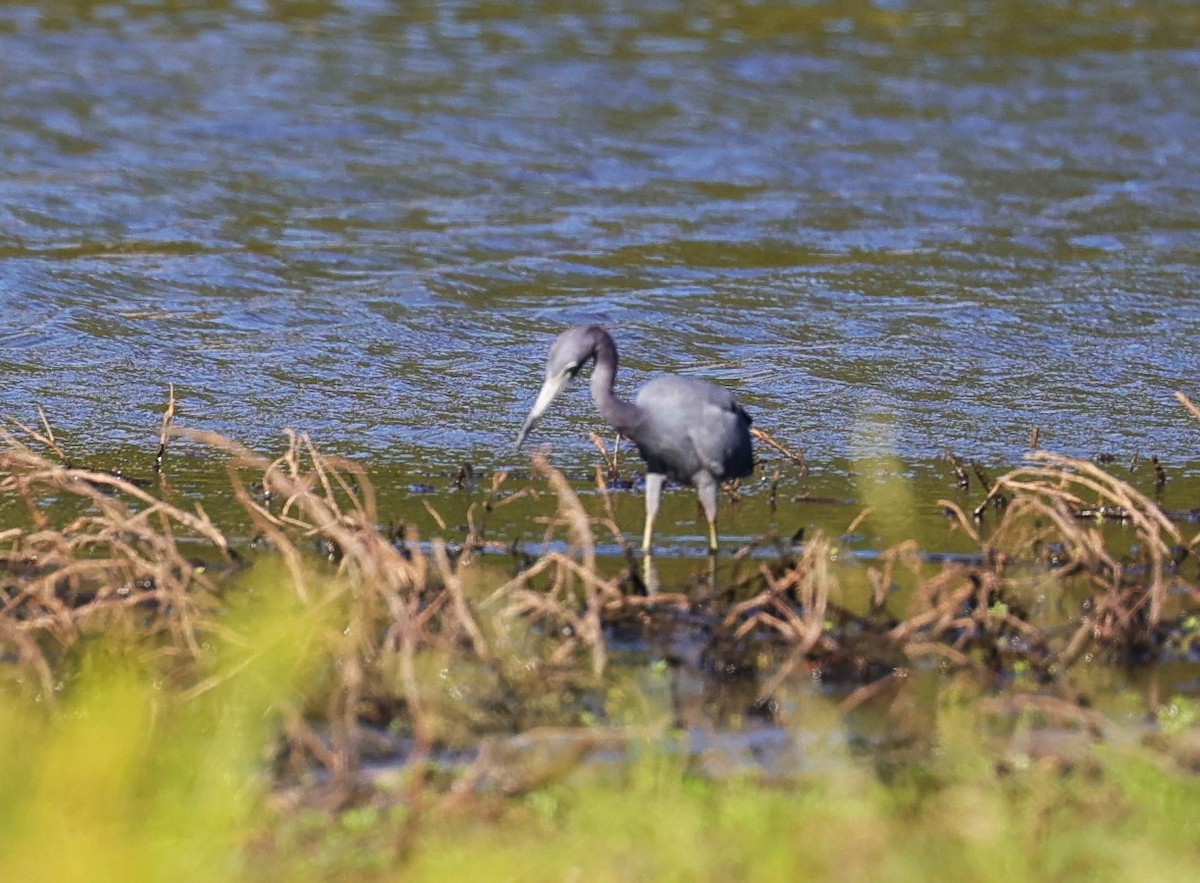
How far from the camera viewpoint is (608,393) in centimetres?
566

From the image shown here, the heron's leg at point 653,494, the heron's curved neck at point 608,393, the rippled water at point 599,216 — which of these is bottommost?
the rippled water at point 599,216

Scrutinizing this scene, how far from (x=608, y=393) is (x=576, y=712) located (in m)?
1.40

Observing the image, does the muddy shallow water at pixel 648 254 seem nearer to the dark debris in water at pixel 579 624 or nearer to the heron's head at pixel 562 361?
the dark debris in water at pixel 579 624

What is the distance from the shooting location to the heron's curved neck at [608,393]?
5.65 metres

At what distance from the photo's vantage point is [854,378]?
8359mm

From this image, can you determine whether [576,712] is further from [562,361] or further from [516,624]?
[562,361]

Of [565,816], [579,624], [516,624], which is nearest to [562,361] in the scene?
[516,624]

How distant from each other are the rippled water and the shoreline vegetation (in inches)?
78.8

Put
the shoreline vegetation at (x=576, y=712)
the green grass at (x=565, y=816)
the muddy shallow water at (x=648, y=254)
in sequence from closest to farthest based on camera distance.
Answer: the green grass at (x=565, y=816), the shoreline vegetation at (x=576, y=712), the muddy shallow water at (x=648, y=254)

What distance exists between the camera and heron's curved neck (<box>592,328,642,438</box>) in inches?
223

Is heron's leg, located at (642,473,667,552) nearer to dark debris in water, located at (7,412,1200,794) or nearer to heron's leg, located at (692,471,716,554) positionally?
heron's leg, located at (692,471,716,554)

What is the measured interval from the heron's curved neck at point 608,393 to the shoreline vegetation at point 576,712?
42 cm

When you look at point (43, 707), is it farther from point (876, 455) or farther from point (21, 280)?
point (21, 280)

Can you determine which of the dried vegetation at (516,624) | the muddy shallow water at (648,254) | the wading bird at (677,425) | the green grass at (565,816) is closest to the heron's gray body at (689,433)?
the wading bird at (677,425)
